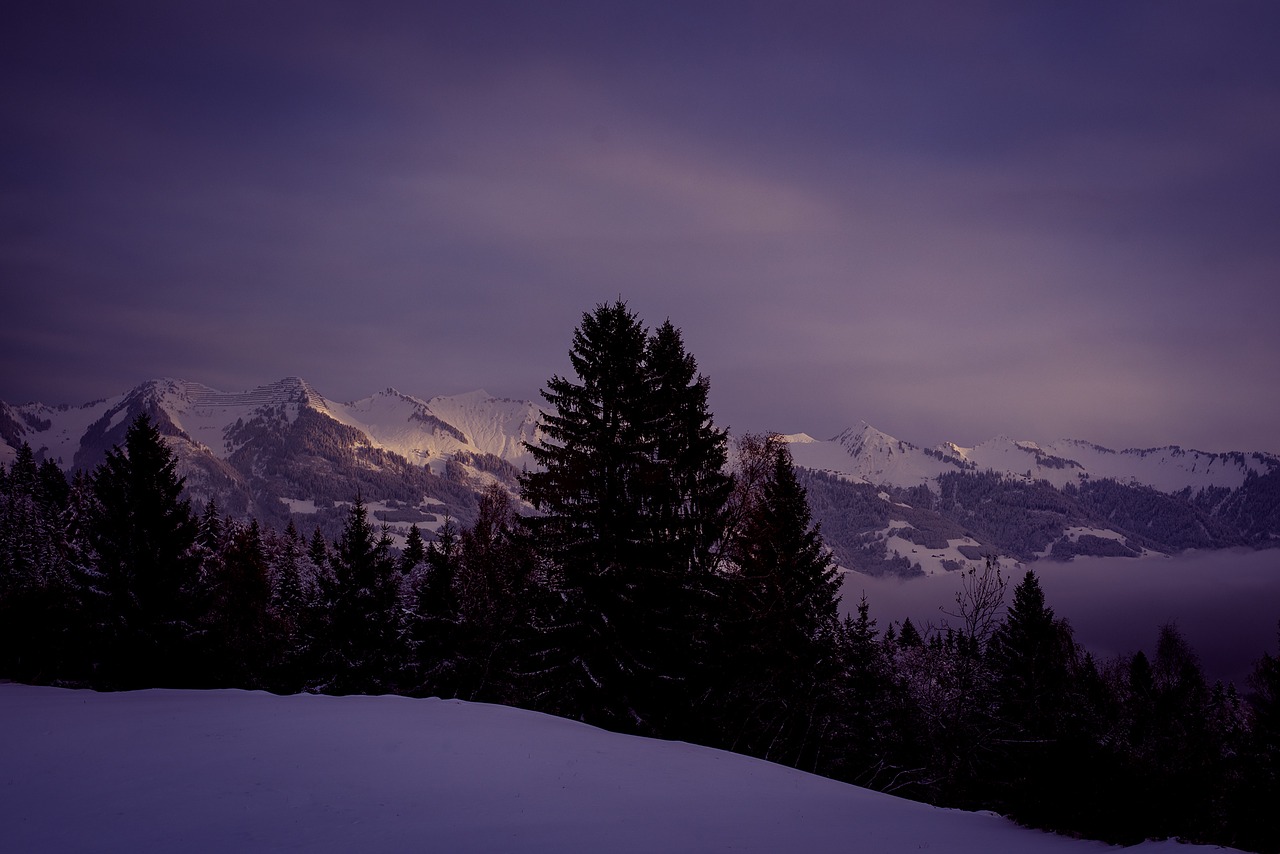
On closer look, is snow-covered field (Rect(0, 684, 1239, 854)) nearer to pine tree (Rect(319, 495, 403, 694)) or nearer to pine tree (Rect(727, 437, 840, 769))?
pine tree (Rect(727, 437, 840, 769))

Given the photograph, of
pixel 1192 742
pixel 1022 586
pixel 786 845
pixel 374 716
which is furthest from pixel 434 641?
pixel 1192 742

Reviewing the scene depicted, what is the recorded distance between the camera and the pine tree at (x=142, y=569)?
29734 millimetres

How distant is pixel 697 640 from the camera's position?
22.1 meters

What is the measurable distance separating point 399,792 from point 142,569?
88.3 ft

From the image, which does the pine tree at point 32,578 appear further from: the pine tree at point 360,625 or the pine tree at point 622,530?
the pine tree at point 622,530

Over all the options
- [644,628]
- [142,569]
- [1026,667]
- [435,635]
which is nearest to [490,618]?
[435,635]

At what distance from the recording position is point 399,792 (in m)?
10.9

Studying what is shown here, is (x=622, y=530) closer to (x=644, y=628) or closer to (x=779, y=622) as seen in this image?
(x=644, y=628)

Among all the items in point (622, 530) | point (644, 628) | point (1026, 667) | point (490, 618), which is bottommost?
point (1026, 667)

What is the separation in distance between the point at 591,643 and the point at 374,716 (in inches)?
266

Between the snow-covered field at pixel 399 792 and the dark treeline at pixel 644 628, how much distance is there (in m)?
4.12

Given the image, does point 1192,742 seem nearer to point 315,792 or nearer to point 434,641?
point 434,641

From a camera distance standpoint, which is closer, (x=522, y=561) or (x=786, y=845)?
(x=786, y=845)

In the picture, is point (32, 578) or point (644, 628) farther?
point (32, 578)
